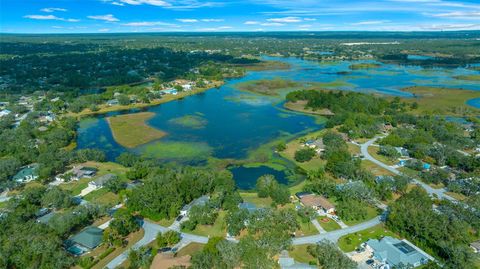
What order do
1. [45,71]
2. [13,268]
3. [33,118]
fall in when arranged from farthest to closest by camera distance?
[45,71] < [33,118] < [13,268]

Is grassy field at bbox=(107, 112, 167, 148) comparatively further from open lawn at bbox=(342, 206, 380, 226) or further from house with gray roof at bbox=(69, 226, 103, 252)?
open lawn at bbox=(342, 206, 380, 226)

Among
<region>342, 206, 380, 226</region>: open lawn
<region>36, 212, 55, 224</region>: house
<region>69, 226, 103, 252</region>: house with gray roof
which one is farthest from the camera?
<region>342, 206, 380, 226</region>: open lawn

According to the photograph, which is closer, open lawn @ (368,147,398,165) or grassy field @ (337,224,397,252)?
grassy field @ (337,224,397,252)

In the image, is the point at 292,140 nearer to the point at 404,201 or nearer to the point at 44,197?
the point at 404,201

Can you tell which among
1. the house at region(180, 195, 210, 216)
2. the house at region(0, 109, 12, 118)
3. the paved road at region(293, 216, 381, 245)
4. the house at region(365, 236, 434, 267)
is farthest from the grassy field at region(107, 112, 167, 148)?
the house at region(365, 236, 434, 267)

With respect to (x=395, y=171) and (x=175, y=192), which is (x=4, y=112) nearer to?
(x=175, y=192)

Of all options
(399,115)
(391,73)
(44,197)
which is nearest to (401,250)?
(44,197)

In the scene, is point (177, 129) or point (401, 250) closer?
point (401, 250)
